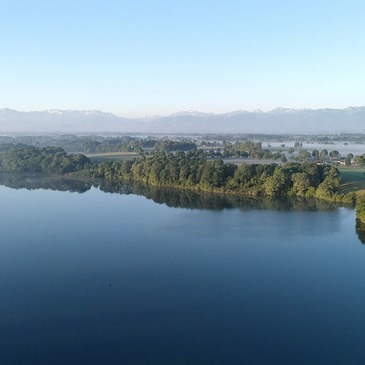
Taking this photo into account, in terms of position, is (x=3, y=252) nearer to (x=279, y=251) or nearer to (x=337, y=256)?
(x=279, y=251)

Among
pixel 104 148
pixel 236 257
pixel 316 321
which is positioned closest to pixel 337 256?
pixel 236 257

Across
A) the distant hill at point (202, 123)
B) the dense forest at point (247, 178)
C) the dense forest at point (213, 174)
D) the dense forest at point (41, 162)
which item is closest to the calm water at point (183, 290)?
the dense forest at point (247, 178)

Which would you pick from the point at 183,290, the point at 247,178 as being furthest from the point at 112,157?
the point at 183,290

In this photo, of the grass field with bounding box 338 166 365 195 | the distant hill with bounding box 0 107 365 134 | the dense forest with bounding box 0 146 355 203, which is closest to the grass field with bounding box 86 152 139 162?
the dense forest with bounding box 0 146 355 203

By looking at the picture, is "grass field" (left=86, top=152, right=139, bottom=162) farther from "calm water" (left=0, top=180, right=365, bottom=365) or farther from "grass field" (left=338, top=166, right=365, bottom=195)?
"calm water" (left=0, top=180, right=365, bottom=365)

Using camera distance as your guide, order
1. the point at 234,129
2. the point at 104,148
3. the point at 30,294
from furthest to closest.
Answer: the point at 234,129 → the point at 104,148 → the point at 30,294

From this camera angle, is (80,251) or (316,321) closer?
(316,321)

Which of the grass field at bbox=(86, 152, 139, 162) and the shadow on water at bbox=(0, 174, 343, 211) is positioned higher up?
the grass field at bbox=(86, 152, 139, 162)
